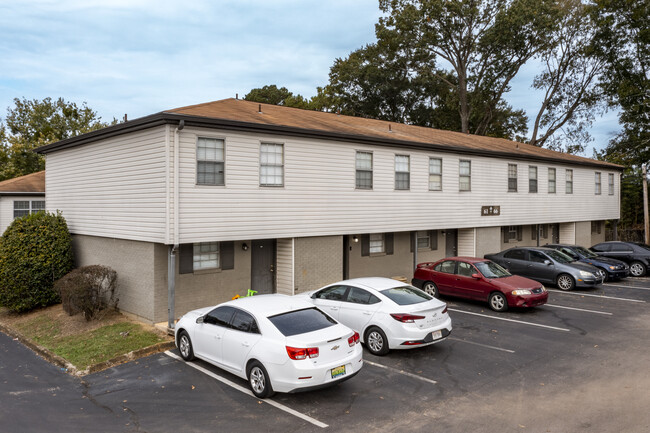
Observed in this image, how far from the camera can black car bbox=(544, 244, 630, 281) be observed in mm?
19641

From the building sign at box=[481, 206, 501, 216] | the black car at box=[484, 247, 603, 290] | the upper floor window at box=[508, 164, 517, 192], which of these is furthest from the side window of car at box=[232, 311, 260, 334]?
the upper floor window at box=[508, 164, 517, 192]

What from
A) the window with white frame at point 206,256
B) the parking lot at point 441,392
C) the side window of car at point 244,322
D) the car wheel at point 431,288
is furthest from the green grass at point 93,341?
the car wheel at point 431,288

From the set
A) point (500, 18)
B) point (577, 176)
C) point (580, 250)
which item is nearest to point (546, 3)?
point (500, 18)

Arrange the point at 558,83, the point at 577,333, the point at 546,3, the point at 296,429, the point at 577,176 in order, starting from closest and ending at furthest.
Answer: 1. the point at 296,429
2. the point at 577,333
3. the point at 577,176
4. the point at 546,3
5. the point at 558,83

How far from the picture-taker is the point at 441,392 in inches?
311

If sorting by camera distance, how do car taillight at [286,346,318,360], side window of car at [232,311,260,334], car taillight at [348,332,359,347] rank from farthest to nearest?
side window of car at [232,311,260,334], car taillight at [348,332,359,347], car taillight at [286,346,318,360]

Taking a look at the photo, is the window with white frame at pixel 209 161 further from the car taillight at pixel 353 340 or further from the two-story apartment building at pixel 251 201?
the car taillight at pixel 353 340

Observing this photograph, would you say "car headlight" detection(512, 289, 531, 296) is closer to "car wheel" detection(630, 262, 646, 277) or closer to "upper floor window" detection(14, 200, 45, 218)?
"car wheel" detection(630, 262, 646, 277)

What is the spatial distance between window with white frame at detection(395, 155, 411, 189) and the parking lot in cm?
759

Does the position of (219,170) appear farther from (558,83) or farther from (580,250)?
(558,83)

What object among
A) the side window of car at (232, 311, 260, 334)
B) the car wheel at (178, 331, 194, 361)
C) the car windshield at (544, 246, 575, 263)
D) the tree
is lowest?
the car wheel at (178, 331, 194, 361)

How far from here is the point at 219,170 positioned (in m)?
12.7

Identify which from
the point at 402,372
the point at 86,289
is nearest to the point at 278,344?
the point at 402,372

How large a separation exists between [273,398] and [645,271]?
70.6 ft
